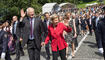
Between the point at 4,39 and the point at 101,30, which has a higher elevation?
the point at 101,30

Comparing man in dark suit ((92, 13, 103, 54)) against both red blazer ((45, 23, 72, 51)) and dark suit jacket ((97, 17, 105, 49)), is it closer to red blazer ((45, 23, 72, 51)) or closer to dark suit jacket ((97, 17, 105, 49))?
dark suit jacket ((97, 17, 105, 49))

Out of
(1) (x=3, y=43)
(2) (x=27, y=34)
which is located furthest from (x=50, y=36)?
→ (1) (x=3, y=43)

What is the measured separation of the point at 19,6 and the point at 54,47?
33.9 meters

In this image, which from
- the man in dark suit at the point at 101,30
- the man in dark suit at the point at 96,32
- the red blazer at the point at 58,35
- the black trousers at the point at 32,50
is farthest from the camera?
the black trousers at the point at 32,50

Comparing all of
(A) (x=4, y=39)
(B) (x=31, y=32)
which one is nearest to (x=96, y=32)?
(B) (x=31, y=32)

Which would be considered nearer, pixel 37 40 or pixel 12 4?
pixel 37 40

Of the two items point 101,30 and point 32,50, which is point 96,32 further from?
point 32,50

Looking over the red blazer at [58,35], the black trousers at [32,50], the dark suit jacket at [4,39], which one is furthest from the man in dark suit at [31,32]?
the dark suit jacket at [4,39]

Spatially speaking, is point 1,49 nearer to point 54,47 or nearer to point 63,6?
point 54,47

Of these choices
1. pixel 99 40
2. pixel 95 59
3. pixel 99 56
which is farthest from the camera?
pixel 99 56

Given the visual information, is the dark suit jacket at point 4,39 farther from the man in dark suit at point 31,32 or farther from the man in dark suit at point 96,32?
the man in dark suit at point 96,32

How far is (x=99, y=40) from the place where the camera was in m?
4.39

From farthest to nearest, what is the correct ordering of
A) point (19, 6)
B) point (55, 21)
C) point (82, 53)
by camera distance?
point (19, 6) → point (82, 53) → point (55, 21)

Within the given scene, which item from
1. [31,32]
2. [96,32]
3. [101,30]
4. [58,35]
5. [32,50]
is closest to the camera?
[101,30]
